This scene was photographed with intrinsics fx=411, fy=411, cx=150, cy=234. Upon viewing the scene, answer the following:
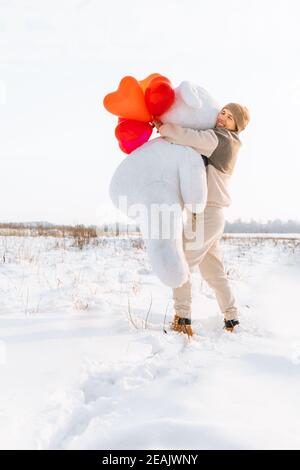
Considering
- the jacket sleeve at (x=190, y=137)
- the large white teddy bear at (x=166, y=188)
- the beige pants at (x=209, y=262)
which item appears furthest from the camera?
the beige pants at (x=209, y=262)

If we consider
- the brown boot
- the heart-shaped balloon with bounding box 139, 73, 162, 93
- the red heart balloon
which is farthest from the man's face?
the brown boot

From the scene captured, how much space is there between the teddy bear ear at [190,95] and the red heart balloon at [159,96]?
7 cm

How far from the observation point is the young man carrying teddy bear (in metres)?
2.55

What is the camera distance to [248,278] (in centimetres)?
585

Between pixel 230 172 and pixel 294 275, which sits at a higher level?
pixel 230 172

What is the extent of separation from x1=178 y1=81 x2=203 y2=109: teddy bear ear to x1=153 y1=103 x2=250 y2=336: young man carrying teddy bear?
161 millimetres

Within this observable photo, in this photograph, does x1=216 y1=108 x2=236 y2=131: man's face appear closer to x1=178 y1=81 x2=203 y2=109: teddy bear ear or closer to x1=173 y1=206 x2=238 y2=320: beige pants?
x1=178 y1=81 x2=203 y2=109: teddy bear ear

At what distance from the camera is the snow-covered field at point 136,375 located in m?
1.24

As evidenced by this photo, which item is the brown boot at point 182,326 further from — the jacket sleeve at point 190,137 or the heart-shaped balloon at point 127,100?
the heart-shaped balloon at point 127,100

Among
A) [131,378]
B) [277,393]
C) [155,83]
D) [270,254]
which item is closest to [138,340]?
[131,378]

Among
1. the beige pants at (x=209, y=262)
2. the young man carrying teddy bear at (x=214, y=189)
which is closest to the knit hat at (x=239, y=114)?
the young man carrying teddy bear at (x=214, y=189)

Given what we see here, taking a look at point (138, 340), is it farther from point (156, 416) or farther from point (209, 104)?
point (209, 104)
